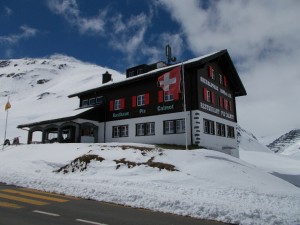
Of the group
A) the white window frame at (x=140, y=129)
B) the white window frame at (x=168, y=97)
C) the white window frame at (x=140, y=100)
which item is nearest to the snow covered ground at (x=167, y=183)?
the white window frame at (x=140, y=129)

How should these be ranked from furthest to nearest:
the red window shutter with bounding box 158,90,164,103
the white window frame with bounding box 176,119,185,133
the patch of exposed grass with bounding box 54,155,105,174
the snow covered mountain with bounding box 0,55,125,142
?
1. the snow covered mountain with bounding box 0,55,125,142
2. the red window shutter with bounding box 158,90,164,103
3. the white window frame with bounding box 176,119,185,133
4. the patch of exposed grass with bounding box 54,155,105,174

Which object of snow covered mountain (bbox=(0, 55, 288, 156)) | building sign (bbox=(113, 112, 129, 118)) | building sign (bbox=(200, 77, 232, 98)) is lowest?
building sign (bbox=(113, 112, 129, 118))

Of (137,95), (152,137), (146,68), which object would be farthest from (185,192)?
(146,68)

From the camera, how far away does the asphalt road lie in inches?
358

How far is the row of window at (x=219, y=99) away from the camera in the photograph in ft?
97.2

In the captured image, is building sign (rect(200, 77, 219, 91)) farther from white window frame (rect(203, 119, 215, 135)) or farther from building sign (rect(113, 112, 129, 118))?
building sign (rect(113, 112, 129, 118))

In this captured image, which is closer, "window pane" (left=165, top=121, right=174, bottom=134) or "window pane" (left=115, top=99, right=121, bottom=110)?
"window pane" (left=165, top=121, right=174, bottom=134)

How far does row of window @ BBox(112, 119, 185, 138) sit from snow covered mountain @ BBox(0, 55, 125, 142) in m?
36.6

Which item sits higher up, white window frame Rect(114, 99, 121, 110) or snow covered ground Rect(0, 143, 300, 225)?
white window frame Rect(114, 99, 121, 110)

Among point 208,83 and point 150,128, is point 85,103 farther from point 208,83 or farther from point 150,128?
point 208,83

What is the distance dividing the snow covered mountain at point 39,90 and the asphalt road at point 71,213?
177ft

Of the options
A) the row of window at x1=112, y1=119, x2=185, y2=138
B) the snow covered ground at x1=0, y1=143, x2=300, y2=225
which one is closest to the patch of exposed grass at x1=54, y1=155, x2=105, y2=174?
the snow covered ground at x1=0, y1=143, x2=300, y2=225

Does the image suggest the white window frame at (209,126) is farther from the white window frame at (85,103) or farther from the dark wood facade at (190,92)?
the white window frame at (85,103)

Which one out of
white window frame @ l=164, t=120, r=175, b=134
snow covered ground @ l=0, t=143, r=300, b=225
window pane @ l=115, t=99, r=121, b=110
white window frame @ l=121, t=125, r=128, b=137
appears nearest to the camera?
A: snow covered ground @ l=0, t=143, r=300, b=225
